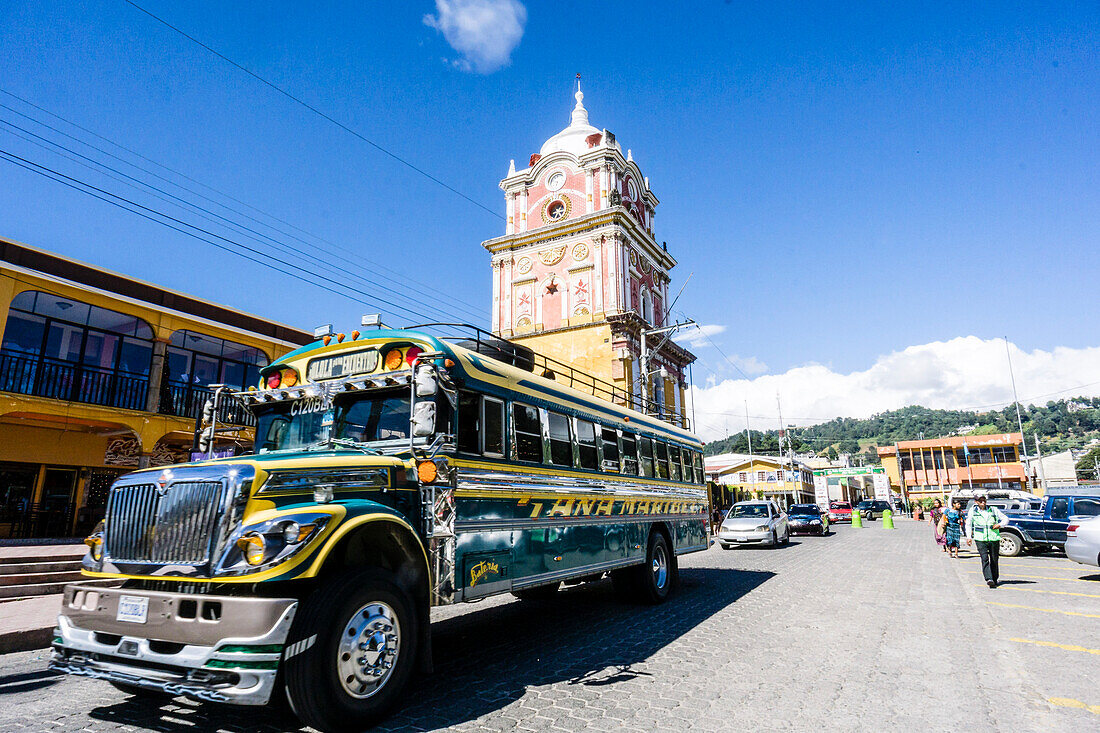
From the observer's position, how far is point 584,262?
3753cm

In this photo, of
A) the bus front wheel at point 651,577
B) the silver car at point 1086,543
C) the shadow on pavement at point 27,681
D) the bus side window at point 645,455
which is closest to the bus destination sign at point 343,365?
the shadow on pavement at point 27,681

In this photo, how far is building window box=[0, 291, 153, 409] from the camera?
15164mm

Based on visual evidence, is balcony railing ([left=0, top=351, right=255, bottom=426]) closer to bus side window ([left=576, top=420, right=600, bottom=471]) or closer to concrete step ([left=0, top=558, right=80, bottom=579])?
concrete step ([left=0, top=558, right=80, bottom=579])

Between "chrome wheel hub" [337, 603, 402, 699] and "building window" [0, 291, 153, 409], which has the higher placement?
"building window" [0, 291, 153, 409]

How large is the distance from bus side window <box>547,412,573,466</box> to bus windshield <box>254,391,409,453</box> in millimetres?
2382

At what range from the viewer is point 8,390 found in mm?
14594

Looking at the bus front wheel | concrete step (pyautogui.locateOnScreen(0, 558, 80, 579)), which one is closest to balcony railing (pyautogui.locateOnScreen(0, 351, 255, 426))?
concrete step (pyautogui.locateOnScreen(0, 558, 80, 579))

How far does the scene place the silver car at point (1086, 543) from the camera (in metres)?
11.8

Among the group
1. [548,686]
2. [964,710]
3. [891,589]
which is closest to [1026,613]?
[891,589]

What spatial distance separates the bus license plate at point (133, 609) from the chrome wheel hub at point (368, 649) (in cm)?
128

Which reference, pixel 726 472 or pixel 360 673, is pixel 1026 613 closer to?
pixel 360 673

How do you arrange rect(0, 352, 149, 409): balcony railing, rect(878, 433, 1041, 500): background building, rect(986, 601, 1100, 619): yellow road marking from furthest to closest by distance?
rect(878, 433, 1041, 500): background building → rect(0, 352, 149, 409): balcony railing → rect(986, 601, 1100, 619): yellow road marking

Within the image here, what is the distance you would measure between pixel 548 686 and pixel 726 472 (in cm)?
6346

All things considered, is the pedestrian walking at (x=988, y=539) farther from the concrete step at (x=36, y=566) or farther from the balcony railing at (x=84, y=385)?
the concrete step at (x=36, y=566)
